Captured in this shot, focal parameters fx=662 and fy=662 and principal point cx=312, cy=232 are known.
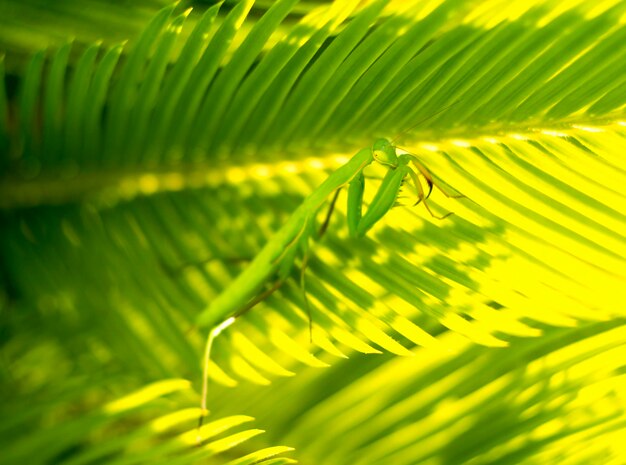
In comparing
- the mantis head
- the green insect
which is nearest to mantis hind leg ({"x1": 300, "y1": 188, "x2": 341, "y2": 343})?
the green insect

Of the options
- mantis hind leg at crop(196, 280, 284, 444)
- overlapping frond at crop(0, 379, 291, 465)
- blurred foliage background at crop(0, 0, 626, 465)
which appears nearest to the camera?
overlapping frond at crop(0, 379, 291, 465)

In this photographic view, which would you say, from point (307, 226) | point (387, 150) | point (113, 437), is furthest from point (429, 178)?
point (113, 437)

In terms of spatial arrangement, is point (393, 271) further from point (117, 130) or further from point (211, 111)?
point (117, 130)

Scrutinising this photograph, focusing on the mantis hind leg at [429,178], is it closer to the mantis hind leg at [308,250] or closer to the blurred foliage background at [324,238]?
the blurred foliage background at [324,238]

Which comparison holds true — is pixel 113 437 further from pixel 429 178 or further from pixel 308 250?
pixel 429 178

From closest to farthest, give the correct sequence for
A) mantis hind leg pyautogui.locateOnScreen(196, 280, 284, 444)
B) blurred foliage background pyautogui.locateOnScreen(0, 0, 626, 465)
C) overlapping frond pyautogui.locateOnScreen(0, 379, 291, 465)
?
overlapping frond pyautogui.locateOnScreen(0, 379, 291, 465) < blurred foliage background pyautogui.locateOnScreen(0, 0, 626, 465) < mantis hind leg pyautogui.locateOnScreen(196, 280, 284, 444)

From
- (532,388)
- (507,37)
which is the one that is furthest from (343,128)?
(532,388)

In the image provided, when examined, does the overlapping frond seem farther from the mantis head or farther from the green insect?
the mantis head
